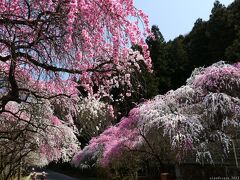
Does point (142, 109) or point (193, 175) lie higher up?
point (142, 109)

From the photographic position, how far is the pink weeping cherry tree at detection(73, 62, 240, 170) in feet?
35.5

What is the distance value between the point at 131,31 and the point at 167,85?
33015 millimetres

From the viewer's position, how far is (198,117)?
37.2ft

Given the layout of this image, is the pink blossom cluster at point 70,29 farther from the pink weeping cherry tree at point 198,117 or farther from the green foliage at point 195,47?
the green foliage at point 195,47

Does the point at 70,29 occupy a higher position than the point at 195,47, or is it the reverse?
the point at 195,47

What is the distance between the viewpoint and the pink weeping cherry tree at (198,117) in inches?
426

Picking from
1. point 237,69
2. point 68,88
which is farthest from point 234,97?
point 68,88

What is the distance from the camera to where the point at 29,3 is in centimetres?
567

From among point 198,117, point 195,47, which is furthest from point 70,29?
point 195,47

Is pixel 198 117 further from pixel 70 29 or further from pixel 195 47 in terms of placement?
pixel 195 47

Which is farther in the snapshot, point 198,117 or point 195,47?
point 195,47

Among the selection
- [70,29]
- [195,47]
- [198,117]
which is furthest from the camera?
[195,47]

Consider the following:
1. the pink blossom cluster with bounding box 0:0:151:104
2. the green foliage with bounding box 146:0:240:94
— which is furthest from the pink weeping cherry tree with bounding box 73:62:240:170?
the green foliage with bounding box 146:0:240:94

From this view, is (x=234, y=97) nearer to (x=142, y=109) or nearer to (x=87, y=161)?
(x=142, y=109)
